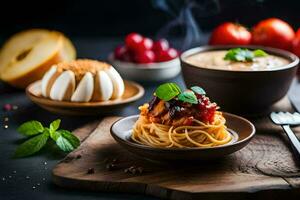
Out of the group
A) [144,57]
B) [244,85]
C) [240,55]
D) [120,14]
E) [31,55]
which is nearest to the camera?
[244,85]

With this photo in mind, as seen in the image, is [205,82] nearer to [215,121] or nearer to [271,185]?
[215,121]

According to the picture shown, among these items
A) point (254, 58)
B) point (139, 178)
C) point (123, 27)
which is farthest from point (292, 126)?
point (123, 27)

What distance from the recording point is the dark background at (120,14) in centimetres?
375

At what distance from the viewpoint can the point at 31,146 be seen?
2086 mm

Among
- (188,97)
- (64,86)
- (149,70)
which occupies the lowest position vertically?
(149,70)

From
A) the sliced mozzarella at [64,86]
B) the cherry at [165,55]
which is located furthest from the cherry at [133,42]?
the sliced mozzarella at [64,86]

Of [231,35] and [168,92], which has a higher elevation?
[168,92]

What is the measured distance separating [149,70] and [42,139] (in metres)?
0.93

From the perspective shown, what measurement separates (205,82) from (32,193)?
2.91 ft

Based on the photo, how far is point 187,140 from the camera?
1971 millimetres

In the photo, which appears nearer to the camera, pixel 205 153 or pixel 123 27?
pixel 205 153

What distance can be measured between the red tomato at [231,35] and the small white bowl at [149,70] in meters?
0.41

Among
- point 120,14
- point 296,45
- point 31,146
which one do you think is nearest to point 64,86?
point 31,146

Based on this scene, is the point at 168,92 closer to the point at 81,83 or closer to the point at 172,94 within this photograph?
the point at 172,94
